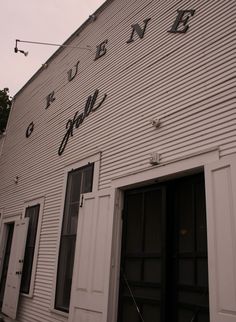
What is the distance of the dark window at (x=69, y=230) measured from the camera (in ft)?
21.4

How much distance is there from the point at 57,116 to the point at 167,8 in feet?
12.7

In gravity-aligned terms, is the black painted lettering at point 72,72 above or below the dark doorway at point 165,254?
above

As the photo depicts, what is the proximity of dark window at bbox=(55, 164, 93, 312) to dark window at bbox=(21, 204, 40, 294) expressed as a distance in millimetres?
1496

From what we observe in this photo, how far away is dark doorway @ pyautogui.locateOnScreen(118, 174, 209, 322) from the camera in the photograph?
14.1ft

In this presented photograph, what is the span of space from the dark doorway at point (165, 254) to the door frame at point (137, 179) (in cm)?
9

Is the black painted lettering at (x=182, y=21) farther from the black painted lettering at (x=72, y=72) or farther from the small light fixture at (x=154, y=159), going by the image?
the black painted lettering at (x=72, y=72)

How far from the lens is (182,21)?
5652mm

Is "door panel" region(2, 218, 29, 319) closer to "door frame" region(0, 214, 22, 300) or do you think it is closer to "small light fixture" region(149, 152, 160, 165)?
"door frame" region(0, 214, 22, 300)

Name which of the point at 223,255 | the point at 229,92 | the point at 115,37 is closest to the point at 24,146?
the point at 115,37

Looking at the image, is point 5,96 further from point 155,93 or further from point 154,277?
point 154,277

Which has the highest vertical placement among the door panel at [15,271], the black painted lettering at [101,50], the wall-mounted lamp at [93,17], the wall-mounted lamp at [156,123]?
the wall-mounted lamp at [93,17]

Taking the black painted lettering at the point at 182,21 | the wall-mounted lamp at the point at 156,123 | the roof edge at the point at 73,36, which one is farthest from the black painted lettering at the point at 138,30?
the wall-mounted lamp at the point at 156,123

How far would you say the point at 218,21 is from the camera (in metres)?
5.00

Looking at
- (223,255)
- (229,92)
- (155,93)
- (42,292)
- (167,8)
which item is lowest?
(42,292)
